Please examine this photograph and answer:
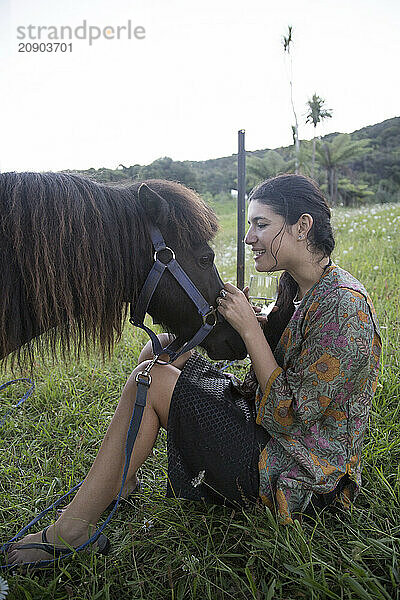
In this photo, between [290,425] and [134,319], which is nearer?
[290,425]

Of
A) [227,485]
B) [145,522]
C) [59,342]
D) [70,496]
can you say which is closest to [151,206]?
[59,342]

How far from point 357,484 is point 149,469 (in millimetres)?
1076

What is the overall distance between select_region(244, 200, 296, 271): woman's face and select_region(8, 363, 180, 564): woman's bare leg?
578 millimetres

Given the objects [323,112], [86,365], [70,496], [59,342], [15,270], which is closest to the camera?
[15,270]

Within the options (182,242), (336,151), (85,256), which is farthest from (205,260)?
(336,151)

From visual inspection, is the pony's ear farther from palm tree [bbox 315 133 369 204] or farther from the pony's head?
palm tree [bbox 315 133 369 204]

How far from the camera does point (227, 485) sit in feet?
5.04

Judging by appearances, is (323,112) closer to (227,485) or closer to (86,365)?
(86,365)

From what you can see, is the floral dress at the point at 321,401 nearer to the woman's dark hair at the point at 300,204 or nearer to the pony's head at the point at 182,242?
the woman's dark hair at the point at 300,204

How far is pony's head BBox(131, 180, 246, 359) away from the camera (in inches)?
63.5

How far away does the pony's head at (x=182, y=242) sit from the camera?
1.61 meters

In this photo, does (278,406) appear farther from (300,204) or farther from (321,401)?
(300,204)

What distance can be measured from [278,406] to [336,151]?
63.4 feet

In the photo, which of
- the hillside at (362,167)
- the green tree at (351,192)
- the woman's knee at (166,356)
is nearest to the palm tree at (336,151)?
the hillside at (362,167)
